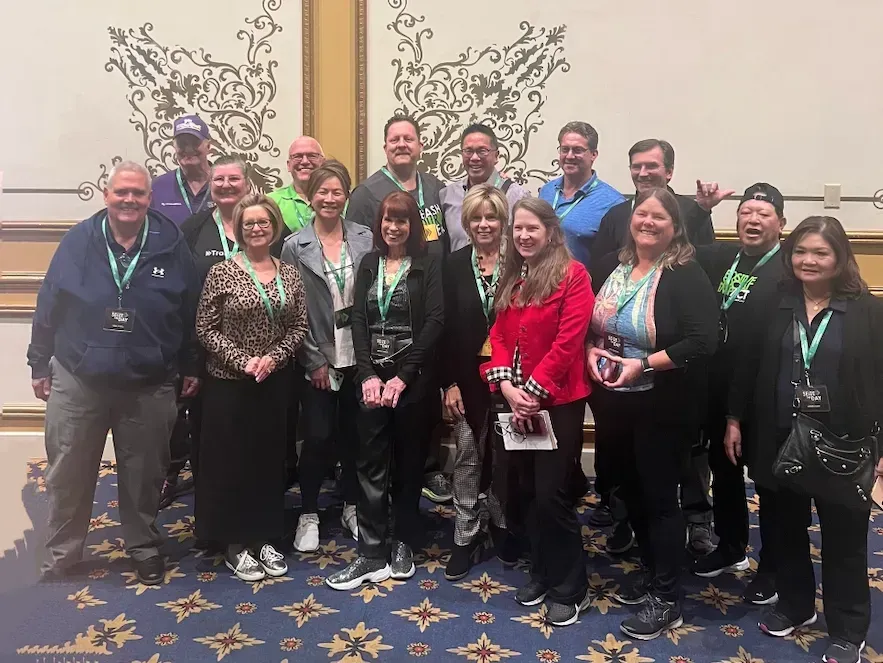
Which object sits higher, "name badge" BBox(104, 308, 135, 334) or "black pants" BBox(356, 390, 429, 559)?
"name badge" BBox(104, 308, 135, 334)

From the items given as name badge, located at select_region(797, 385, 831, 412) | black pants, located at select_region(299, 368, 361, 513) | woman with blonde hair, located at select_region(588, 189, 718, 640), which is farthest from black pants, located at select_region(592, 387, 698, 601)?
black pants, located at select_region(299, 368, 361, 513)

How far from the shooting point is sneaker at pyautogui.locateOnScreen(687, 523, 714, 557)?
2744 mm

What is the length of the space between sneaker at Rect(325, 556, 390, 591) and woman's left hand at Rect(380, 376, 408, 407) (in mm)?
650

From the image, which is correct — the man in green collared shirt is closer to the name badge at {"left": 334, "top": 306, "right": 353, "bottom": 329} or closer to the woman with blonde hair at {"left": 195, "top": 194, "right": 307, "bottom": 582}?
the woman with blonde hair at {"left": 195, "top": 194, "right": 307, "bottom": 582}

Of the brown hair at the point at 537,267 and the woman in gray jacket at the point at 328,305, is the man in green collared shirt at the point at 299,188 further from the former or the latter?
the brown hair at the point at 537,267

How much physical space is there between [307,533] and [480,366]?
1.10 m

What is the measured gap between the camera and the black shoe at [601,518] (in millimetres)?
3037

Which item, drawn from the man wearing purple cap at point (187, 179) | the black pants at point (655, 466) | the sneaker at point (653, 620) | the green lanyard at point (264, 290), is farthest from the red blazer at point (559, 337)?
the man wearing purple cap at point (187, 179)

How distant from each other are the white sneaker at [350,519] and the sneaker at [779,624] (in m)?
1.63

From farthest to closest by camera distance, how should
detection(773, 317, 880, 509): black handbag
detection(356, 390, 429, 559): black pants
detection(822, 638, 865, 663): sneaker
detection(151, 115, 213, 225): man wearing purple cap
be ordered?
1. detection(151, 115, 213, 225): man wearing purple cap
2. detection(356, 390, 429, 559): black pants
3. detection(822, 638, 865, 663): sneaker
4. detection(773, 317, 880, 509): black handbag

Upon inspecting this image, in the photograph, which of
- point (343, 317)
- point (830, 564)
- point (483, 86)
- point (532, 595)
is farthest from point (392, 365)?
point (483, 86)

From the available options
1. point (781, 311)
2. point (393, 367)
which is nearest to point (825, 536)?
point (781, 311)

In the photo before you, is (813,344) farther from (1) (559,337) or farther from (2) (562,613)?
(2) (562,613)

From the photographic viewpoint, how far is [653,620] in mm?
2180
